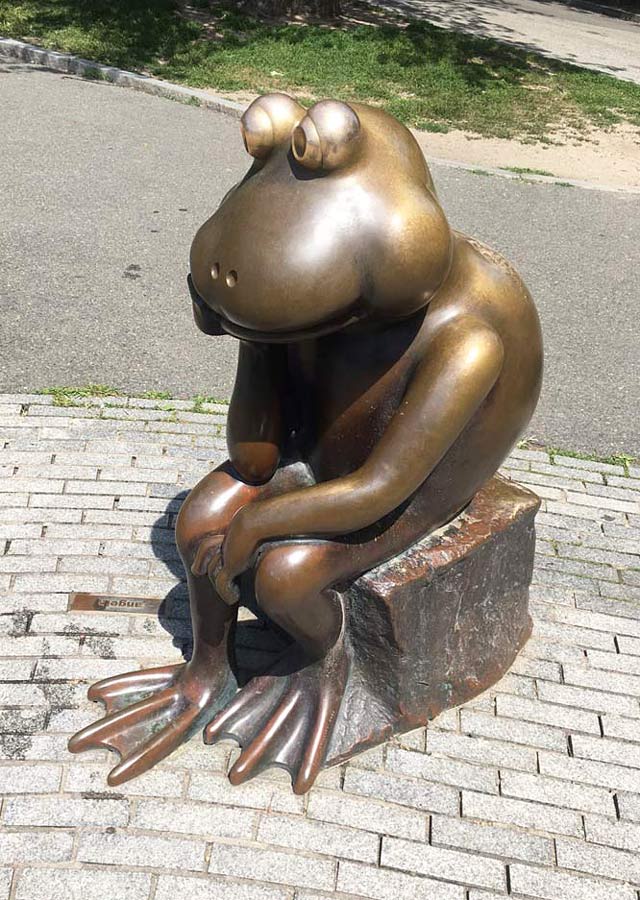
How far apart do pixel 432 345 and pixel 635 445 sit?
117 inches

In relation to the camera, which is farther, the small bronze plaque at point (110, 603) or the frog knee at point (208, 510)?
the small bronze plaque at point (110, 603)

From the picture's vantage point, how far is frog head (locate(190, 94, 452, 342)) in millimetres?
2285

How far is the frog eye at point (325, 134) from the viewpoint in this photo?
2.24 m

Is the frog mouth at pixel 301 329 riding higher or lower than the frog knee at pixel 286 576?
higher

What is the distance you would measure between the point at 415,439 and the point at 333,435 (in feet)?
1.30

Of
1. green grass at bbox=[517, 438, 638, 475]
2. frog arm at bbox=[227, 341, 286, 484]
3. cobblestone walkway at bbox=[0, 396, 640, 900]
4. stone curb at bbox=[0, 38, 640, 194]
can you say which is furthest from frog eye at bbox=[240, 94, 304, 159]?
stone curb at bbox=[0, 38, 640, 194]

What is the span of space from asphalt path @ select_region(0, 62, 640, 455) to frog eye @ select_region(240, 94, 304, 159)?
119 inches

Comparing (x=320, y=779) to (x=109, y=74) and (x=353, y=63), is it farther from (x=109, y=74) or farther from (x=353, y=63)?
(x=353, y=63)

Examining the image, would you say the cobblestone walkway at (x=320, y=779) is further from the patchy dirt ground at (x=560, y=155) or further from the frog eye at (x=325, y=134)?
the patchy dirt ground at (x=560, y=155)

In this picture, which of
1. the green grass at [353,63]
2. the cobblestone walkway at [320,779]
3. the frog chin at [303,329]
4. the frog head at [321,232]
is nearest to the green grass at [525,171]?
the green grass at [353,63]

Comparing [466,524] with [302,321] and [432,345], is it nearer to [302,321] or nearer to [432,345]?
[432,345]

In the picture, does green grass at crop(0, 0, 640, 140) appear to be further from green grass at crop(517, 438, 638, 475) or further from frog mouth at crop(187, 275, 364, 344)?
frog mouth at crop(187, 275, 364, 344)

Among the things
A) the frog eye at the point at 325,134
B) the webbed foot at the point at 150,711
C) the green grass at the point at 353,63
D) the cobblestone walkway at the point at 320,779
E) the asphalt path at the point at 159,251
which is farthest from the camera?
the green grass at the point at 353,63

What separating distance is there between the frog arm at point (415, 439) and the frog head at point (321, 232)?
7.0 inches
